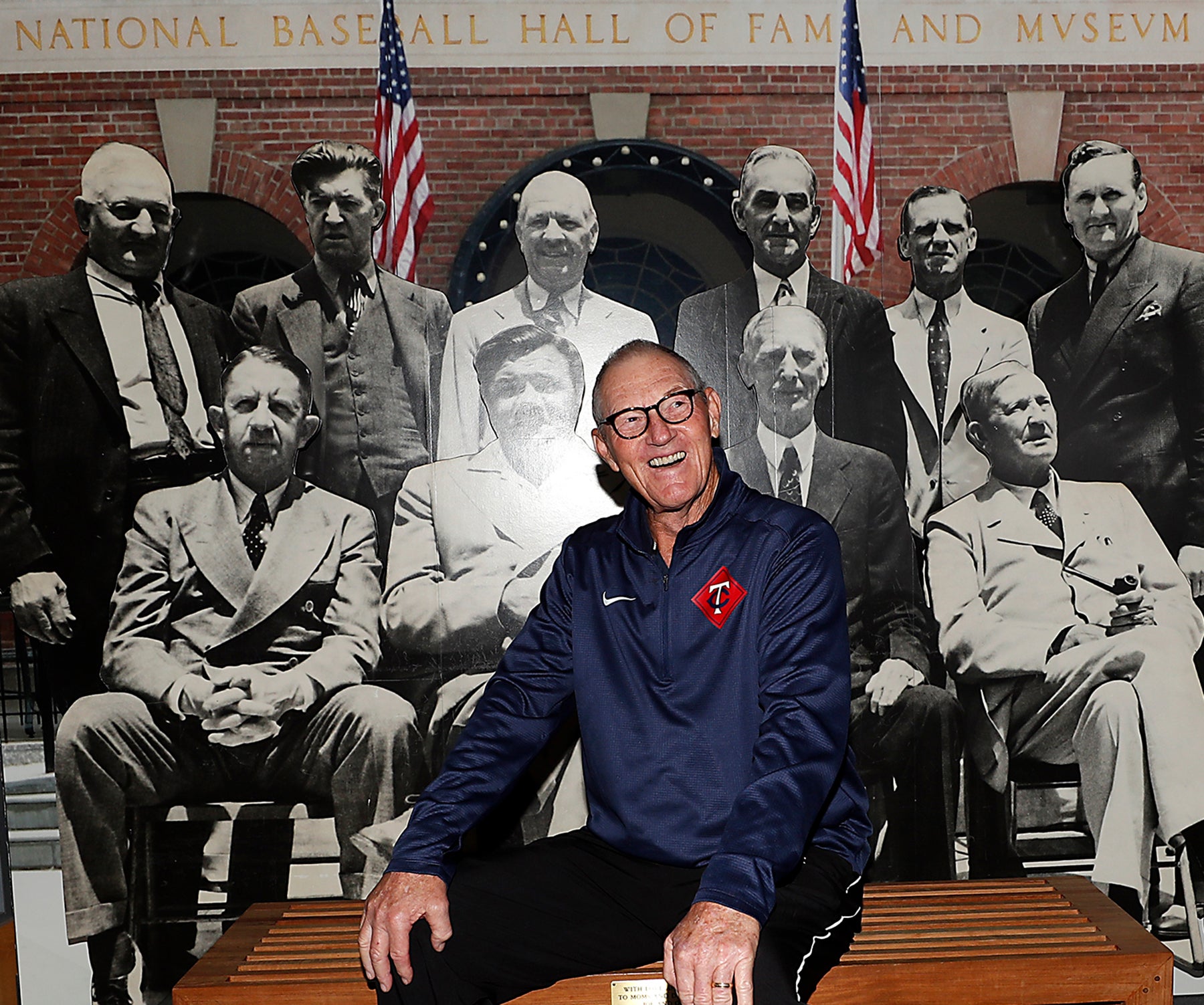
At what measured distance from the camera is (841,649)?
6.57 feet

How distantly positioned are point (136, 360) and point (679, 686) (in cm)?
213

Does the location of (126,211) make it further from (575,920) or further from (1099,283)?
(1099,283)

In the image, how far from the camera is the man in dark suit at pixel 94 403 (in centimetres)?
341

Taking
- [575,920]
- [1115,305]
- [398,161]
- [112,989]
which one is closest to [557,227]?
[398,161]

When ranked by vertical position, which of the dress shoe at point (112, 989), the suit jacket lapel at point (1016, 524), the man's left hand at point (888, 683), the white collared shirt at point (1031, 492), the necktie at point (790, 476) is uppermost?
the necktie at point (790, 476)

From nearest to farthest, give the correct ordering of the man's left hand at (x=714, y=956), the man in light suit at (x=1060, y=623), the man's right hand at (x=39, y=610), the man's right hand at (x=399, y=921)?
the man's left hand at (x=714, y=956), the man's right hand at (x=399, y=921), the man's right hand at (x=39, y=610), the man in light suit at (x=1060, y=623)

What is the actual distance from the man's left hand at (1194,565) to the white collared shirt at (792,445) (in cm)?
119

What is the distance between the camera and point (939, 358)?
11.5 ft

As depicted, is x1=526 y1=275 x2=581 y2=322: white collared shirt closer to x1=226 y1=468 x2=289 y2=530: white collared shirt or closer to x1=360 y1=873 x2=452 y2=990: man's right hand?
x1=226 y1=468 x2=289 y2=530: white collared shirt

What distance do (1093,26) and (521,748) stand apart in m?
2.87

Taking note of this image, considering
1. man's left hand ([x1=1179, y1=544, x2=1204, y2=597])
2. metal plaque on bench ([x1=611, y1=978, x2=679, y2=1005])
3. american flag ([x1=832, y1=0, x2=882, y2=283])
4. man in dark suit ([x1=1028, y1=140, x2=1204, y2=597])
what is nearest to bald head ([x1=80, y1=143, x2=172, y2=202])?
american flag ([x1=832, y1=0, x2=882, y2=283])

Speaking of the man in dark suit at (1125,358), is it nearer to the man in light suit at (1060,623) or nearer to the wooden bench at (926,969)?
the man in light suit at (1060,623)

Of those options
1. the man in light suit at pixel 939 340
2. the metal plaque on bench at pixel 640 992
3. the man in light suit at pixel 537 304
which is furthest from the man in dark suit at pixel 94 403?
the man in light suit at pixel 939 340

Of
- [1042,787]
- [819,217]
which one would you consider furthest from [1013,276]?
[1042,787]
